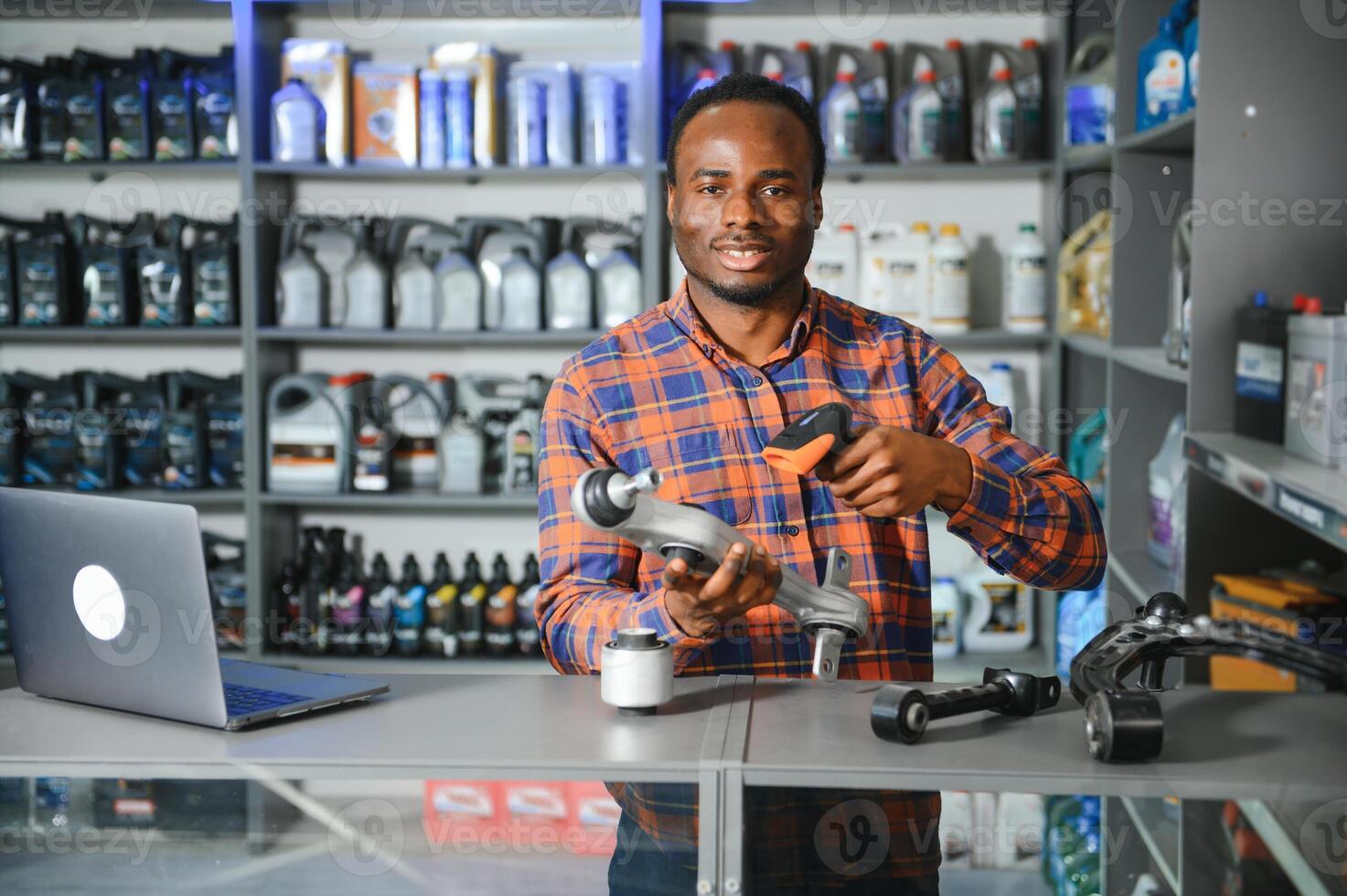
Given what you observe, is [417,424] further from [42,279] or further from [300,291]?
[42,279]

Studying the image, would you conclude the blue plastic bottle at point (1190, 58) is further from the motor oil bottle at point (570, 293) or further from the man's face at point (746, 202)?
the motor oil bottle at point (570, 293)

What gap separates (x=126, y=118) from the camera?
3791 millimetres

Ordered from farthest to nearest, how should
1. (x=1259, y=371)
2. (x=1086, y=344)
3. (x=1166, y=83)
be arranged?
1. (x=1086, y=344)
2. (x=1166, y=83)
3. (x=1259, y=371)

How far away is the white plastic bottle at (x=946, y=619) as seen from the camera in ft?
12.1

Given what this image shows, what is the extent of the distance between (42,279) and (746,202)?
2894 mm

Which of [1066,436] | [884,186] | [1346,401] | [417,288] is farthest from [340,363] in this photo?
[1346,401]

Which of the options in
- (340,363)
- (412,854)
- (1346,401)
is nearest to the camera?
(412,854)

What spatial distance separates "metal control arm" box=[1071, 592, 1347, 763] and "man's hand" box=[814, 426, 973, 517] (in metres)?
0.23

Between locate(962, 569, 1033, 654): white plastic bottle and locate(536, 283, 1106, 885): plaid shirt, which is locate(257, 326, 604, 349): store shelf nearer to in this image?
locate(962, 569, 1033, 654): white plastic bottle

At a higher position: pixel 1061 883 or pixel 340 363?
pixel 340 363

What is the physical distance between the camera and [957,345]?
3834 millimetres

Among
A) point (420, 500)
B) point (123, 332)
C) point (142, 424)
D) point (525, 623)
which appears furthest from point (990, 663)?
point (123, 332)

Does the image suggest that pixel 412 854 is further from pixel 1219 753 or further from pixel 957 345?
pixel 957 345

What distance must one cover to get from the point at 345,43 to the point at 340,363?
3.15 feet
